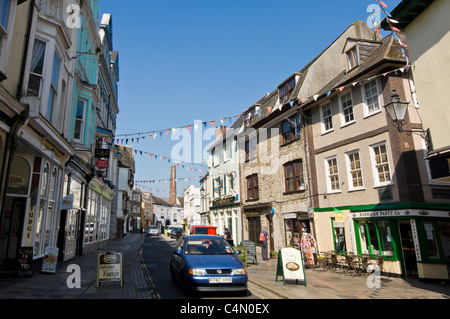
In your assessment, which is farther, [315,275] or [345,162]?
[345,162]

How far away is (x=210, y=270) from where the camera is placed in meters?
7.27

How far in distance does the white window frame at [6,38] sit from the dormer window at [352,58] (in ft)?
47.5

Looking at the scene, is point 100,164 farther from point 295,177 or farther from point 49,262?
point 295,177

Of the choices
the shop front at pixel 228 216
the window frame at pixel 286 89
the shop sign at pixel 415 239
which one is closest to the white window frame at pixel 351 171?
the shop sign at pixel 415 239

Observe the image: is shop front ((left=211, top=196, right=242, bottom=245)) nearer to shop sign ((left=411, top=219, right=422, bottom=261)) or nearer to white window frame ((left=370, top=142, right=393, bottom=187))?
white window frame ((left=370, top=142, right=393, bottom=187))

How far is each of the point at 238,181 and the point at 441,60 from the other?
1903cm

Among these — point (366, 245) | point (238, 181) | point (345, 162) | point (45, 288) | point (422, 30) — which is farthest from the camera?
point (238, 181)

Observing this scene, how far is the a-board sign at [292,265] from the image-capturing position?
30.7ft

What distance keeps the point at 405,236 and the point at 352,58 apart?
934 centimetres

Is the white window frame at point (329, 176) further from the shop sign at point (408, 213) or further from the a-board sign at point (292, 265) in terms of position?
the a-board sign at point (292, 265)

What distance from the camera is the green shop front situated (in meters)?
11.0

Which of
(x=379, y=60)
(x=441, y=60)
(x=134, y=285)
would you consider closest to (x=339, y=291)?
(x=134, y=285)
